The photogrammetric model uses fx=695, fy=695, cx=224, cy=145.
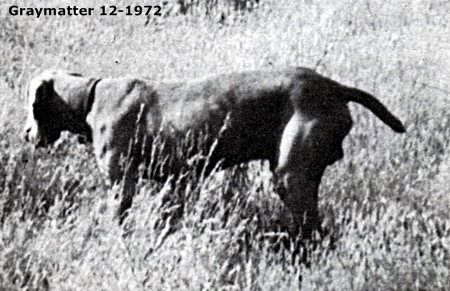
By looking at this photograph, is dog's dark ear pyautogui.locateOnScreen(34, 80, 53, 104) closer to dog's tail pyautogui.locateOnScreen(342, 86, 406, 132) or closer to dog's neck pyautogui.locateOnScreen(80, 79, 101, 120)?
dog's neck pyautogui.locateOnScreen(80, 79, 101, 120)

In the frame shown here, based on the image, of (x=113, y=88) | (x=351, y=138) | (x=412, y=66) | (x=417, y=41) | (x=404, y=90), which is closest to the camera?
(x=113, y=88)

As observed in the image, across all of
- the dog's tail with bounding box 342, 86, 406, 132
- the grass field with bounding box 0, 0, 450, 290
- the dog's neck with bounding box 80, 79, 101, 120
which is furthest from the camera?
the dog's neck with bounding box 80, 79, 101, 120

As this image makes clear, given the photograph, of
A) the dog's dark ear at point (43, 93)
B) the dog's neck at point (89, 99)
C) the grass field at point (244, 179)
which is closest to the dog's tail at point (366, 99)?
the grass field at point (244, 179)

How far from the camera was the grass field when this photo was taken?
3549 millimetres

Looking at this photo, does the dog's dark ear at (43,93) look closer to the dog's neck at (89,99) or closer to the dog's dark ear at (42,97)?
the dog's dark ear at (42,97)

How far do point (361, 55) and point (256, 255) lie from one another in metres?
3.36

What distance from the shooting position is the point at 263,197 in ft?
16.1

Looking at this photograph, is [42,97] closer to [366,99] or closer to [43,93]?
[43,93]

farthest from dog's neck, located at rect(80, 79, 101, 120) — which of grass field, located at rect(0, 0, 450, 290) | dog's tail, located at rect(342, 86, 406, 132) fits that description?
dog's tail, located at rect(342, 86, 406, 132)

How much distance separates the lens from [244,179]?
5.04 m

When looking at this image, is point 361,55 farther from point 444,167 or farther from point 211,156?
point 211,156

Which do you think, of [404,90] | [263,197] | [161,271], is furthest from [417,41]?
[161,271]

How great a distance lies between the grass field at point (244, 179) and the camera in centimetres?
355

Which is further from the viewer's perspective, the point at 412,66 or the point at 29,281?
the point at 412,66
